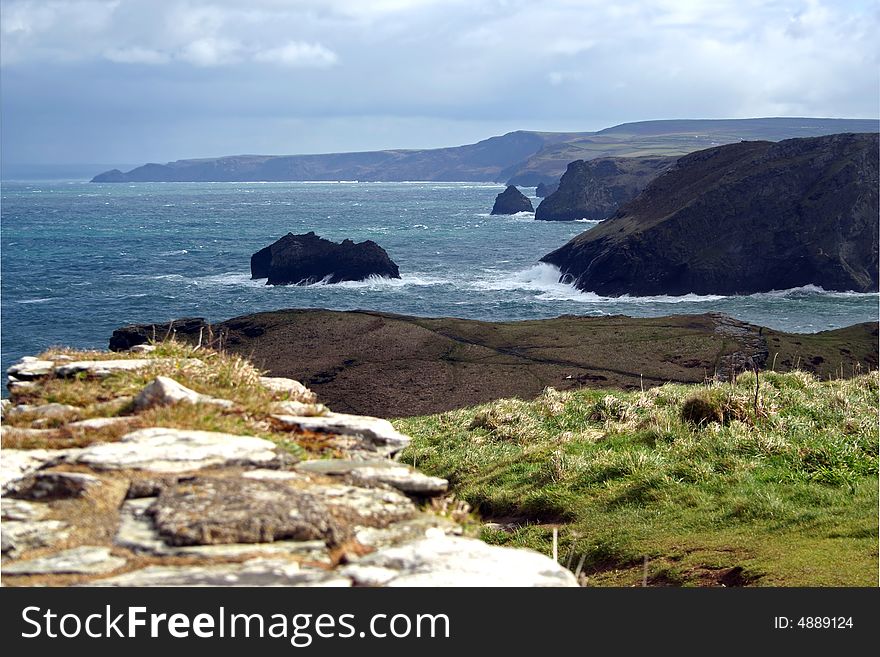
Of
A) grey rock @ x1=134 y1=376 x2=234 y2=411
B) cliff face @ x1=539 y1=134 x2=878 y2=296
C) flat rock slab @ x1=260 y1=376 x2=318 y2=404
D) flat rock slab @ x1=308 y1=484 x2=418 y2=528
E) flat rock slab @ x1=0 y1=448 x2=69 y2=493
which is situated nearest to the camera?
flat rock slab @ x1=308 y1=484 x2=418 y2=528

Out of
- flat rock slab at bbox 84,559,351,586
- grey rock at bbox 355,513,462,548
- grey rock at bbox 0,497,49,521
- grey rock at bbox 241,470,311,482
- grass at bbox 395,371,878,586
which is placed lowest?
grass at bbox 395,371,878,586

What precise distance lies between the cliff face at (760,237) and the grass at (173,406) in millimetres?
89797

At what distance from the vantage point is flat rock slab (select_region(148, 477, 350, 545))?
16.4 feet

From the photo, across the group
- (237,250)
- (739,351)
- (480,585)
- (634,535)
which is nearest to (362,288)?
(237,250)

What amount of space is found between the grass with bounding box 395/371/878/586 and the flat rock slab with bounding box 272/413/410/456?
5.69ft

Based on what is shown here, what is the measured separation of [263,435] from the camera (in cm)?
689

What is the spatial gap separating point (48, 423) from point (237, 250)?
129m

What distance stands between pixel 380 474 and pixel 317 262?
95.2m

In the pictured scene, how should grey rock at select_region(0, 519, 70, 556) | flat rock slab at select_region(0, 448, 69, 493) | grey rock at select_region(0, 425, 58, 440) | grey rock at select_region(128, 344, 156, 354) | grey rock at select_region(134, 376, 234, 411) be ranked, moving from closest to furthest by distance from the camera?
grey rock at select_region(0, 519, 70, 556)
flat rock slab at select_region(0, 448, 69, 493)
grey rock at select_region(0, 425, 58, 440)
grey rock at select_region(134, 376, 234, 411)
grey rock at select_region(128, 344, 156, 354)

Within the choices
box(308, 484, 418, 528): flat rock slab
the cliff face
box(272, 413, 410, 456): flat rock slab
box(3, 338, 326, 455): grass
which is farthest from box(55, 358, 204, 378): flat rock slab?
the cliff face

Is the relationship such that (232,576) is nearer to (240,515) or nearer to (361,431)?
(240,515)

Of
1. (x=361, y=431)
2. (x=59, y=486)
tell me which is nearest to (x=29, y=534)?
(x=59, y=486)

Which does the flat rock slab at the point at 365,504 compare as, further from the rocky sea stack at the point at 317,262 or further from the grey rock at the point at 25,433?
the rocky sea stack at the point at 317,262

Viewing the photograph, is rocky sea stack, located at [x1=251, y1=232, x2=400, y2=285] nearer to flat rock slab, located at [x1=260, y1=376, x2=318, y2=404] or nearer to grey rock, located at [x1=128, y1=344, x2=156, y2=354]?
grey rock, located at [x1=128, y1=344, x2=156, y2=354]
